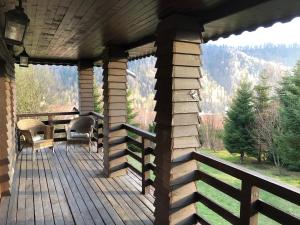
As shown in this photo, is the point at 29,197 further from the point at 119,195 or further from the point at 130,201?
the point at 130,201

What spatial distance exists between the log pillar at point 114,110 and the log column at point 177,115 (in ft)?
6.78

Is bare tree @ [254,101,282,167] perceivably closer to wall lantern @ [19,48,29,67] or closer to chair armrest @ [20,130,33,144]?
chair armrest @ [20,130,33,144]

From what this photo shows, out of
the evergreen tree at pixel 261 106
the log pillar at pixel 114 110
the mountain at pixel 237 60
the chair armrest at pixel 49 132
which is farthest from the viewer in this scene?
the mountain at pixel 237 60

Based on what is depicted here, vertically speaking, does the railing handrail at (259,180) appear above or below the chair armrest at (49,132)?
above

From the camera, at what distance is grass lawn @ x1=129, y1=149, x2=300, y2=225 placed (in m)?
7.36

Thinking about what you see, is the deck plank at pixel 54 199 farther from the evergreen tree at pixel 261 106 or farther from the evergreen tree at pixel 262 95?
the evergreen tree at pixel 262 95

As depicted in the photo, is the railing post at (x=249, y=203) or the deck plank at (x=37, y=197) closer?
the railing post at (x=249, y=203)

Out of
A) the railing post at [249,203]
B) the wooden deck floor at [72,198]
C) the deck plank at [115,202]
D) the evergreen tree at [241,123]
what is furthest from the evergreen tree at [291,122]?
the railing post at [249,203]

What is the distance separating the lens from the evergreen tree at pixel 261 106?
1478cm

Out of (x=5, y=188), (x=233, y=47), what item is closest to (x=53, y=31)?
(x=5, y=188)

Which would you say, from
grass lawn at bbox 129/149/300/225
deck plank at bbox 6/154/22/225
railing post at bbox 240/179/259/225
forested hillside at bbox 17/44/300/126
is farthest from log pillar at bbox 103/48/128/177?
forested hillside at bbox 17/44/300/126

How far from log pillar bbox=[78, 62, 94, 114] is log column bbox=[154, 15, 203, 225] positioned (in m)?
4.96

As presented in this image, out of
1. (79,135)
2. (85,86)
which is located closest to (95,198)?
(79,135)

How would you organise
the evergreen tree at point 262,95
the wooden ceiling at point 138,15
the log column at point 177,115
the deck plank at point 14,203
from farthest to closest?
the evergreen tree at point 262,95 < the deck plank at point 14,203 < the log column at point 177,115 < the wooden ceiling at point 138,15
